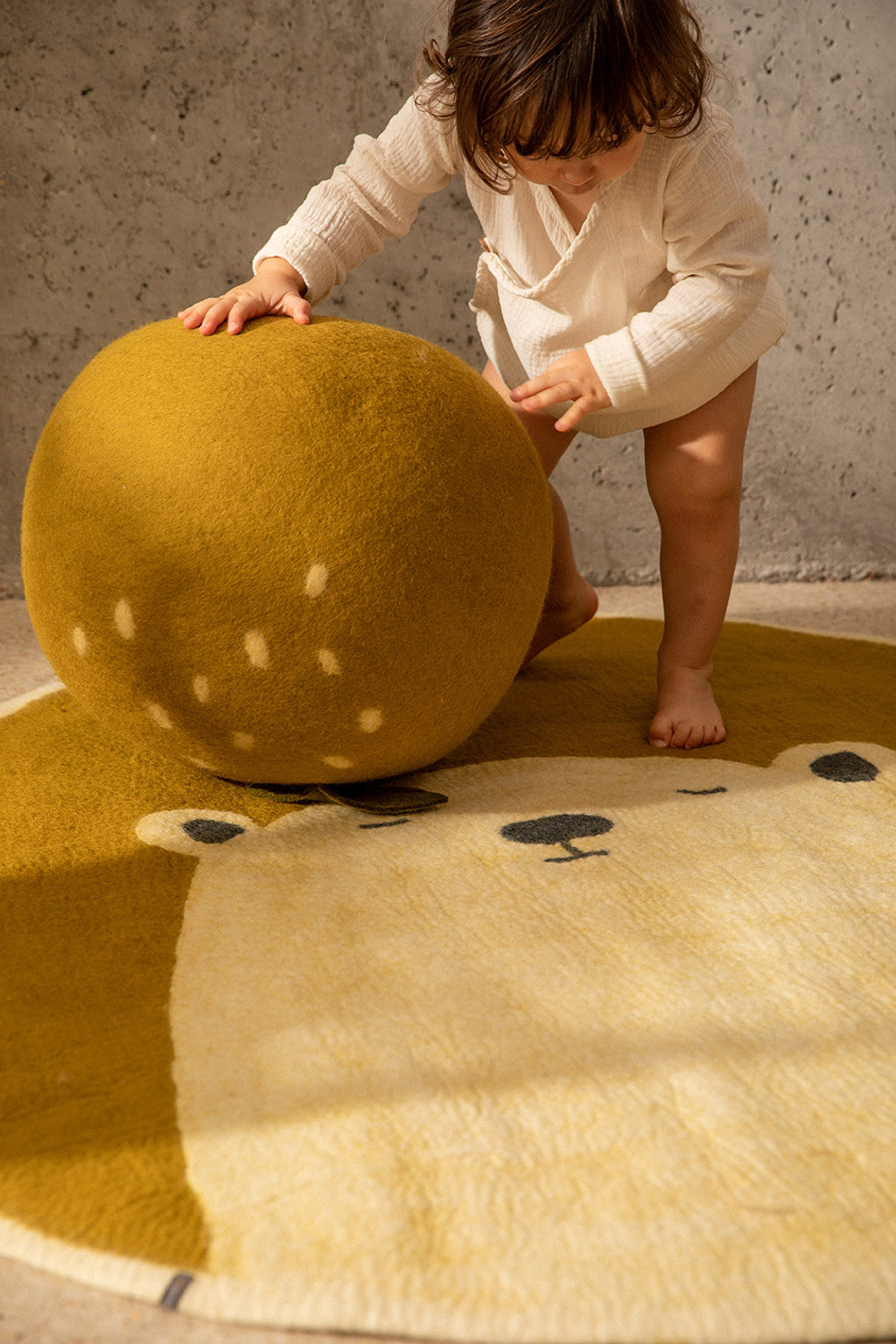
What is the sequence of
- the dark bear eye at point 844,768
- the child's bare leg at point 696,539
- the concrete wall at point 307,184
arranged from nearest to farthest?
the dark bear eye at point 844,768, the child's bare leg at point 696,539, the concrete wall at point 307,184

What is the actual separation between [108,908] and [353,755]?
206mm

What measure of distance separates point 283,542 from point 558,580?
20.2 inches

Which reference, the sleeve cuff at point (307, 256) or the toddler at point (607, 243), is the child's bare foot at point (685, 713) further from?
the sleeve cuff at point (307, 256)

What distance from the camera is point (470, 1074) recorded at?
22.8 inches

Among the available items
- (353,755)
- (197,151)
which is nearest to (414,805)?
(353,755)

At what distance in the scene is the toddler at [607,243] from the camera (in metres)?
0.80

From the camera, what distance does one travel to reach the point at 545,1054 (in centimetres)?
59

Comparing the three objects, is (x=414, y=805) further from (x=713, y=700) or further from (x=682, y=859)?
(x=713, y=700)

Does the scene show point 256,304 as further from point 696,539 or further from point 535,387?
point 696,539

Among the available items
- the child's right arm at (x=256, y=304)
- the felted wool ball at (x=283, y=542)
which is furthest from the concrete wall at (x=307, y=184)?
the felted wool ball at (x=283, y=542)

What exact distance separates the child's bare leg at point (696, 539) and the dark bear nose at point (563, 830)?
20cm

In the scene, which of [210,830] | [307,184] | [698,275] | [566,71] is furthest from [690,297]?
[307,184]

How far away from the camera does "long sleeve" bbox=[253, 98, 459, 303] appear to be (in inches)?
39.6

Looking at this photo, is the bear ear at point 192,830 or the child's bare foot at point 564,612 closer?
the bear ear at point 192,830
